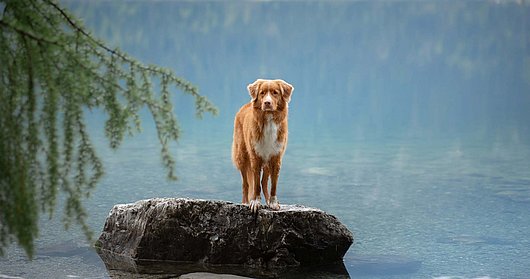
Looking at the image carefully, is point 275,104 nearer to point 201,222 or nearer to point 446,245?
point 201,222

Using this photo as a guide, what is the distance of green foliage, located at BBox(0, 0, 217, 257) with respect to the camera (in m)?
2.99

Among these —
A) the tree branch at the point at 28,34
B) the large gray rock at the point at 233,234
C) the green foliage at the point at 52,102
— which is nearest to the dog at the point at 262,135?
the large gray rock at the point at 233,234

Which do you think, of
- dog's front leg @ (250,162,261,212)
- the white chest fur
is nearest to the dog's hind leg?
dog's front leg @ (250,162,261,212)

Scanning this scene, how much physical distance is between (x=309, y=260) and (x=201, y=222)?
74 cm

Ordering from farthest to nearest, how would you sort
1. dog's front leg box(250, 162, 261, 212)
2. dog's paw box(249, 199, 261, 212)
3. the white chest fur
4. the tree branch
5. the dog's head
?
dog's paw box(249, 199, 261, 212) < dog's front leg box(250, 162, 261, 212) < the white chest fur < the dog's head < the tree branch

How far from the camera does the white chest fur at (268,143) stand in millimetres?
5234

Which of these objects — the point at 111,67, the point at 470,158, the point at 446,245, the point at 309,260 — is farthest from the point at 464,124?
the point at 111,67

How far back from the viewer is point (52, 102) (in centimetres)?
298

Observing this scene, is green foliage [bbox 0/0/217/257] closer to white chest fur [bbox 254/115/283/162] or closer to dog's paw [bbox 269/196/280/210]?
white chest fur [bbox 254/115/283/162]

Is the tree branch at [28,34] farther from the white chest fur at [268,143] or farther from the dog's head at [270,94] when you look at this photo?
the white chest fur at [268,143]

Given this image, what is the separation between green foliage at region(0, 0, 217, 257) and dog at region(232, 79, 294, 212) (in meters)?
1.91

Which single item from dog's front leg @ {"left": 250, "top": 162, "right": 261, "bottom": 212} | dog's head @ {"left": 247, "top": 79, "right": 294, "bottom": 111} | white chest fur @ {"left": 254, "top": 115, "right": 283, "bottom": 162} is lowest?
dog's front leg @ {"left": 250, "top": 162, "right": 261, "bottom": 212}

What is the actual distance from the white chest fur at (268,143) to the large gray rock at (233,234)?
413 millimetres

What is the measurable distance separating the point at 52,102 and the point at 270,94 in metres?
2.28
